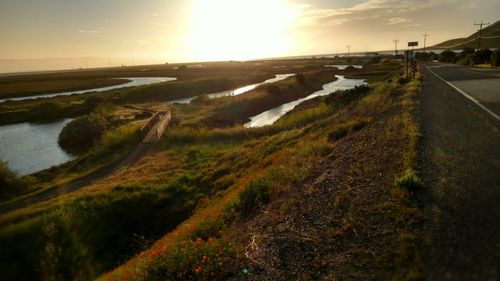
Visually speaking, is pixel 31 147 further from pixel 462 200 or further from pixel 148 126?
pixel 462 200

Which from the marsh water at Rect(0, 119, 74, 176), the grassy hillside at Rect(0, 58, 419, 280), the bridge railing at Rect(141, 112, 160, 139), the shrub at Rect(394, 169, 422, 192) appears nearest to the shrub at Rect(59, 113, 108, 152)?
the marsh water at Rect(0, 119, 74, 176)

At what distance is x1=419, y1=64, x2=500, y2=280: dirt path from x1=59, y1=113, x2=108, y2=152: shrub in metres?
38.3

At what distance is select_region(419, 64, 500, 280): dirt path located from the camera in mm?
5023

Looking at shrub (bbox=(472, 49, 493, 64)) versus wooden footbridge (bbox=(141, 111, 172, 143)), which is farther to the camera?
shrub (bbox=(472, 49, 493, 64))

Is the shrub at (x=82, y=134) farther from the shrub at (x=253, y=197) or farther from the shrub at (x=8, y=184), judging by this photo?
the shrub at (x=253, y=197)

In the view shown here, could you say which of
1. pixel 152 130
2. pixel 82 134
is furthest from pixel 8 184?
pixel 82 134

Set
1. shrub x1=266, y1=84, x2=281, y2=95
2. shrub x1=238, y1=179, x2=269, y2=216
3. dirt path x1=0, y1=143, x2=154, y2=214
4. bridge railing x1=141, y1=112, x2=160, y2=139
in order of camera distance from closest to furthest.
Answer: shrub x1=238, y1=179, x2=269, y2=216 < dirt path x1=0, y1=143, x2=154, y2=214 < bridge railing x1=141, y1=112, x2=160, y2=139 < shrub x1=266, y1=84, x2=281, y2=95

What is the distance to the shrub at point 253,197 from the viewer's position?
10.6 m

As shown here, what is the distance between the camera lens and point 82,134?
3981 cm

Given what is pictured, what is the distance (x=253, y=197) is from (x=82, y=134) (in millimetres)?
36534

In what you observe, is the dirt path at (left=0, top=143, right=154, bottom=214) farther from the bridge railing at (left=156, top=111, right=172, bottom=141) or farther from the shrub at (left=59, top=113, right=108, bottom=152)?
the shrub at (left=59, top=113, right=108, bottom=152)

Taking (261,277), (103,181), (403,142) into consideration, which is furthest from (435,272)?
(103,181)

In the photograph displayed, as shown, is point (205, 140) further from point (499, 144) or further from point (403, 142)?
point (499, 144)

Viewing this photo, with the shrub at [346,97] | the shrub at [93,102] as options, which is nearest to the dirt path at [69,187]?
the shrub at [346,97]
